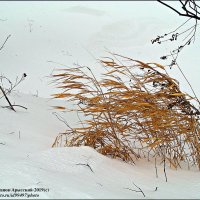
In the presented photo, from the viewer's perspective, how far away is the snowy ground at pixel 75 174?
922 mm

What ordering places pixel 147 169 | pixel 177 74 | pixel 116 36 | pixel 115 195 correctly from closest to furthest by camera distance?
1. pixel 115 195
2. pixel 147 169
3. pixel 177 74
4. pixel 116 36

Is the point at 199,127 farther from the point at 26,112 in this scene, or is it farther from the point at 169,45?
the point at 169,45

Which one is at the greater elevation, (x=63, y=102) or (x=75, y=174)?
(x=63, y=102)

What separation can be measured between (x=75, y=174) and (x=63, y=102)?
1.71 metres

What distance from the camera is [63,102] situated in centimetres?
280

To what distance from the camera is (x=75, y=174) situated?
3.67 ft

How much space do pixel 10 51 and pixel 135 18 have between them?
2507mm

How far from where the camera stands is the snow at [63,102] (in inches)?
39.9

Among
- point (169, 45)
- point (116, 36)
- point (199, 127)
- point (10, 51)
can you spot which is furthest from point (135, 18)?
point (199, 127)

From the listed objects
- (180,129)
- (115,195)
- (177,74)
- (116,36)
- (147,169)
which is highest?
(116,36)

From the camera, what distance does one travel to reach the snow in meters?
1.01

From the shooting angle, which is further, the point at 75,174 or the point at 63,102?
the point at 63,102

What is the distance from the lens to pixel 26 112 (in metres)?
2.21

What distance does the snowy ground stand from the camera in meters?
0.92
